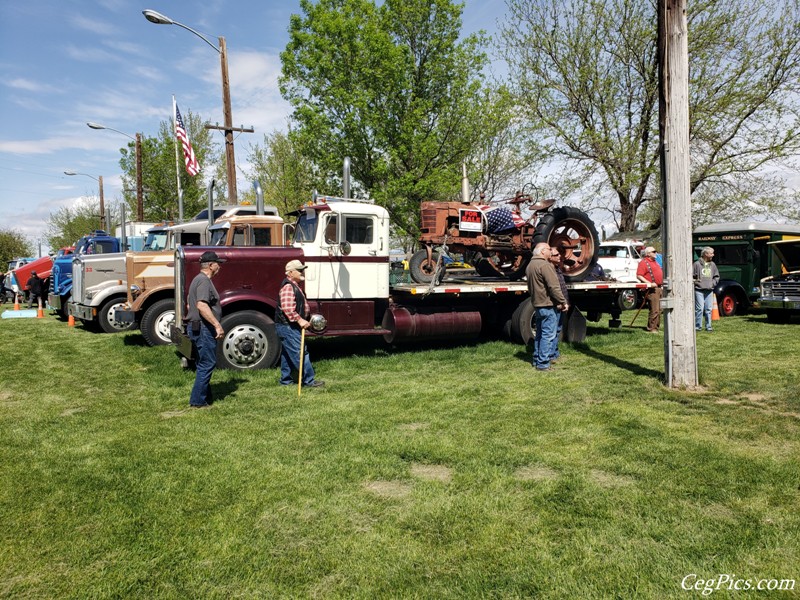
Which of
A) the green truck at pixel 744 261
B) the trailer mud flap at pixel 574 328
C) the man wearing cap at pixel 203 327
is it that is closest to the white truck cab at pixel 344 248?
the man wearing cap at pixel 203 327

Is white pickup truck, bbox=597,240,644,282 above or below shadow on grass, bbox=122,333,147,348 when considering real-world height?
above

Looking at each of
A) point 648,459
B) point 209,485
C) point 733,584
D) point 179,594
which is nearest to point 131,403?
point 209,485

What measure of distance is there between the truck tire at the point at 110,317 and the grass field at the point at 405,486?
191 inches

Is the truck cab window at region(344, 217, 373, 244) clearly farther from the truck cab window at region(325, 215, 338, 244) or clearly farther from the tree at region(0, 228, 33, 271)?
the tree at region(0, 228, 33, 271)

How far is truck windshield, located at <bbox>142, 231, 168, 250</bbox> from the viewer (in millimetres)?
13617

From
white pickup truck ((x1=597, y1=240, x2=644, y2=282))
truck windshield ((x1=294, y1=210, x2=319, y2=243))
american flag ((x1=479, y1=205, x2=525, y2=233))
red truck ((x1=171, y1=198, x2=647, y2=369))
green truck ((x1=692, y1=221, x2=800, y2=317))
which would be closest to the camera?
red truck ((x1=171, y1=198, x2=647, y2=369))

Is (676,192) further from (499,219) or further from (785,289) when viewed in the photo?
(785,289)

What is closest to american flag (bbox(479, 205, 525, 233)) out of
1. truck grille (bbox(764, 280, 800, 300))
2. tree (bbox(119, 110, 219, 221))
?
truck grille (bbox(764, 280, 800, 300))

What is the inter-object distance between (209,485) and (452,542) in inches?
76.7

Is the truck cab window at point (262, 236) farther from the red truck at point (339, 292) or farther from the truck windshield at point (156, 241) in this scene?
the truck windshield at point (156, 241)

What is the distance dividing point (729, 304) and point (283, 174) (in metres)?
22.0

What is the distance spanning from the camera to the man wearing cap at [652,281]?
12320 millimetres

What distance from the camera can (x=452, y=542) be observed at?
365cm

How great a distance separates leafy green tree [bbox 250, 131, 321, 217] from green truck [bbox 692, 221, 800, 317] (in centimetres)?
1691
